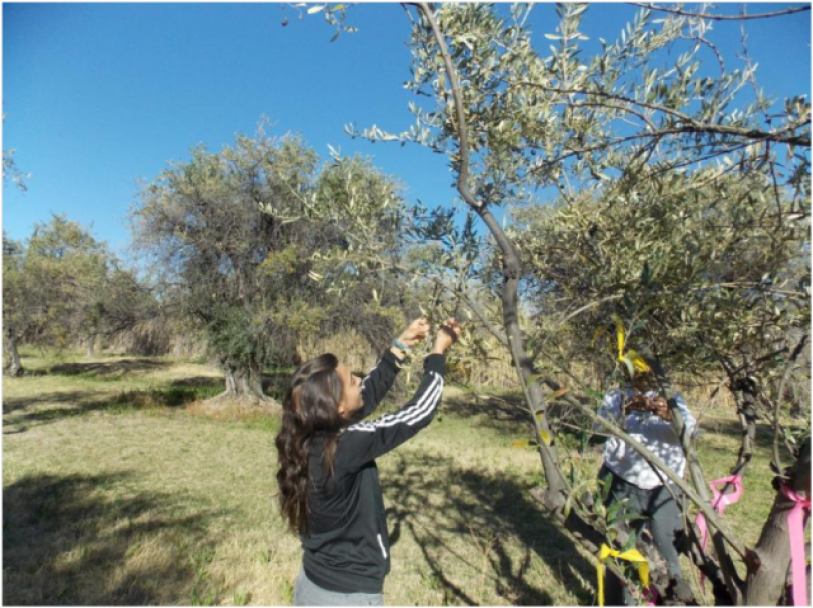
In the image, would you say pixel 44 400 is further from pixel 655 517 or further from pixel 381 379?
pixel 655 517

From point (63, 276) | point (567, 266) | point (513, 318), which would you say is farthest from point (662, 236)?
point (63, 276)

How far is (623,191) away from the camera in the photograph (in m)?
2.08

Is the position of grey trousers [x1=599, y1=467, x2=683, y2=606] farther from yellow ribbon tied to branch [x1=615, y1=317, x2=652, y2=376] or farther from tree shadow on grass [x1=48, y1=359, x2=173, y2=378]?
tree shadow on grass [x1=48, y1=359, x2=173, y2=378]

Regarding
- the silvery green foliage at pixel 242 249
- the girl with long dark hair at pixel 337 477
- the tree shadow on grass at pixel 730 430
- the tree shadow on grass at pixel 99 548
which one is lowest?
the tree shadow on grass at pixel 99 548

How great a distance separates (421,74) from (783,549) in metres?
2.09

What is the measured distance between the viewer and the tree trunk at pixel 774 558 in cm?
141

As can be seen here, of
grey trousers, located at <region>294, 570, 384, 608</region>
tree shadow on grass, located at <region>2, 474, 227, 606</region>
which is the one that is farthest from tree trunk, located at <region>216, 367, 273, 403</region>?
grey trousers, located at <region>294, 570, 384, 608</region>

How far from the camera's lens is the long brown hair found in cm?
231

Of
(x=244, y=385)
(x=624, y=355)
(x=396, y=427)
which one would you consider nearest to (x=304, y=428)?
(x=396, y=427)

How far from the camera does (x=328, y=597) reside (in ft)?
7.55

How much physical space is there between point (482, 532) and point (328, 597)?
374cm

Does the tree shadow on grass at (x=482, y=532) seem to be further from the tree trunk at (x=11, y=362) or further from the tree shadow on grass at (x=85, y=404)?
the tree trunk at (x=11, y=362)

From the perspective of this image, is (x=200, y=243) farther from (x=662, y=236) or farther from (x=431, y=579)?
(x=662, y=236)

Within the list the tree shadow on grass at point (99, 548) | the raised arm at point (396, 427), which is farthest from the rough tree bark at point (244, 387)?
the raised arm at point (396, 427)
